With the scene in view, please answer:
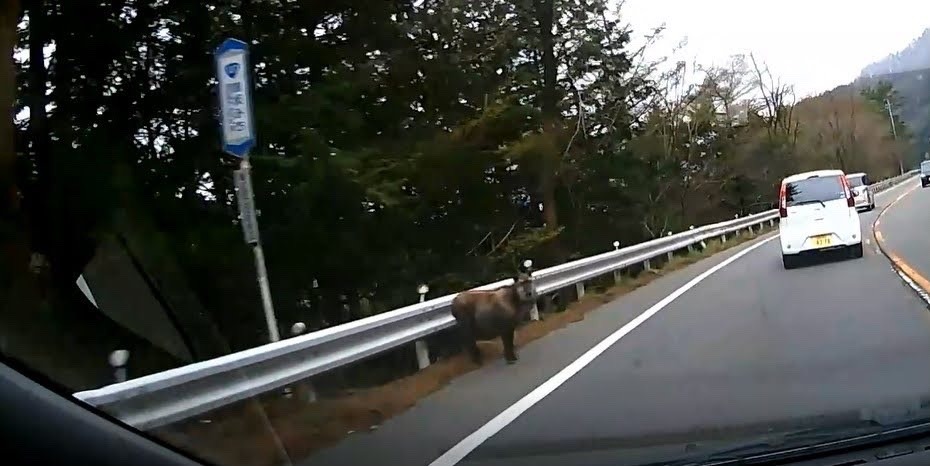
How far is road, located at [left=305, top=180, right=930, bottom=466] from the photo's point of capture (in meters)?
6.00

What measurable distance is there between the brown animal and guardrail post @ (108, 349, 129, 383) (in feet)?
17.9

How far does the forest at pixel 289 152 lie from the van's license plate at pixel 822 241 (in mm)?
4837

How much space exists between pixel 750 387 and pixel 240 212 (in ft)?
13.4

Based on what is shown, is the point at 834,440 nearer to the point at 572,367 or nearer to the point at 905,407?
the point at 905,407

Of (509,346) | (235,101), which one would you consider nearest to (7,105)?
(235,101)

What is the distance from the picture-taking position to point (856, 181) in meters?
17.0

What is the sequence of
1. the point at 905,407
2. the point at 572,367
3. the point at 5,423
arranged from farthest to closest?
the point at 572,367 → the point at 905,407 → the point at 5,423

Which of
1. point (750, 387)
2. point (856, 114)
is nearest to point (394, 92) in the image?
point (750, 387)

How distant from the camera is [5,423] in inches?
115

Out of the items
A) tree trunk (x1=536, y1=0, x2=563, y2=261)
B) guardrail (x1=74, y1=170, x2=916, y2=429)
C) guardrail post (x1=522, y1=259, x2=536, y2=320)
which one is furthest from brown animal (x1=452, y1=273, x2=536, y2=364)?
tree trunk (x1=536, y1=0, x2=563, y2=261)

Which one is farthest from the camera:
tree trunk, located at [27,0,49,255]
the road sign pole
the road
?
the road sign pole

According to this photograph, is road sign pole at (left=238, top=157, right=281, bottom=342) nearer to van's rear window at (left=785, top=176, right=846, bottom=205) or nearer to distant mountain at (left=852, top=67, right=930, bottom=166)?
distant mountain at (left=852, top=67, right=930, bottom=166)

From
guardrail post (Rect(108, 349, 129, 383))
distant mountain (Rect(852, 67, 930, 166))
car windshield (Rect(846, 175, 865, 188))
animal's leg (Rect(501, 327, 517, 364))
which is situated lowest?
animal's leg (Rect(501, 327, 517, 364))

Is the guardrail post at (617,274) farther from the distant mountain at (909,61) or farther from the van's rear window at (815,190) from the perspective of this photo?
the distant mountain at (909,61)
